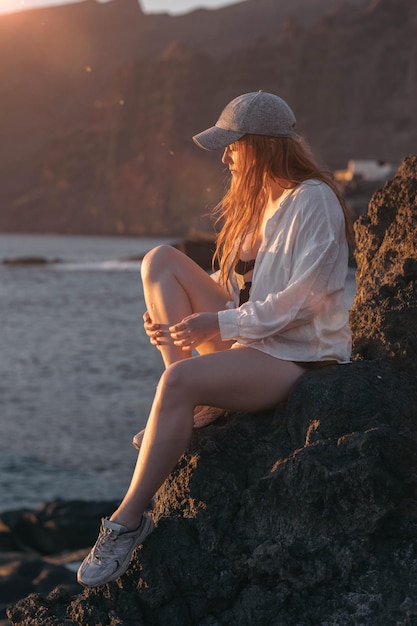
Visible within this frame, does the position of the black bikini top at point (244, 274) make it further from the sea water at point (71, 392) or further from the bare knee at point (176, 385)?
the sea water at point (71, 392)

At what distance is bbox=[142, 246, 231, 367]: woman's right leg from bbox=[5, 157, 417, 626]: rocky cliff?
43 centimetres

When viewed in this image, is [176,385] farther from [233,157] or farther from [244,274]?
[233,157]

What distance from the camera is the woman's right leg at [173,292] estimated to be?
3.98 m

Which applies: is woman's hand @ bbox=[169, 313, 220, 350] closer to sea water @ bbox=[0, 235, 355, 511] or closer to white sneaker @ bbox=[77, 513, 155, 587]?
white sneaker @ bbox=[77, 513, 155, 587]

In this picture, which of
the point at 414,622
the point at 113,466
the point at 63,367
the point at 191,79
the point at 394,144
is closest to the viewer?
the point at 414,622

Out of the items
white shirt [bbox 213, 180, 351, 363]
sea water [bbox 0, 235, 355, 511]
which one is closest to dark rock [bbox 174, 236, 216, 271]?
sea water [bbox 0, 235, 355, 511]

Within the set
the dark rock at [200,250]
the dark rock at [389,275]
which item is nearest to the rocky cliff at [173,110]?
the dark rock at [200,250]

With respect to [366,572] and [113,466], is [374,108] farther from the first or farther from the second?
[366,572]

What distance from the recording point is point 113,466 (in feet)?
55.2

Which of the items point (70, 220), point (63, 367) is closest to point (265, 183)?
point (63, 367)

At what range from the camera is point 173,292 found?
3.99 meters

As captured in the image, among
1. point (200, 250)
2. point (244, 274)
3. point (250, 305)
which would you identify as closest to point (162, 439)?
point (250, 305)

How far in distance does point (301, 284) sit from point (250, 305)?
0.76ft

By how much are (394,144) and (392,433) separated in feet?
584
